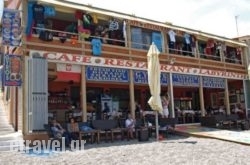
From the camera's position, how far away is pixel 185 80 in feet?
60.6

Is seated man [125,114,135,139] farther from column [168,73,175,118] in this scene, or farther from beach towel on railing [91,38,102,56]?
column [168,73,175,118]

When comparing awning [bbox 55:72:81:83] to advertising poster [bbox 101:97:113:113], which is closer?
awning [bbox 55:72:81:83]

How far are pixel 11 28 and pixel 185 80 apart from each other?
30.0ft

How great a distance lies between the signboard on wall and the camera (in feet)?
42.1

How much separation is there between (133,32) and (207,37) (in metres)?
5.10

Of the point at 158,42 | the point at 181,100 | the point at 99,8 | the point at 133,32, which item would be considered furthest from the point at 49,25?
the point at 181,100

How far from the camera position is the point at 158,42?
1797 cm

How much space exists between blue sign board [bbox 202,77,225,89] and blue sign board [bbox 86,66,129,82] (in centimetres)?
550

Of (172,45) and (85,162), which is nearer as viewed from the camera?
(85,162)

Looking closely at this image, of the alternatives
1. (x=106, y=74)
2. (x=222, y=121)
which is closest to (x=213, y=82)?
(x=222, y=121)

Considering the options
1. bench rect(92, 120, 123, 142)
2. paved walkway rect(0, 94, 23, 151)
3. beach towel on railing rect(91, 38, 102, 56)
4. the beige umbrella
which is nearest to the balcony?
beach towel on railing rect(91, 38, 102, 56)

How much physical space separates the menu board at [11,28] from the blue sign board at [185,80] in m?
8.02

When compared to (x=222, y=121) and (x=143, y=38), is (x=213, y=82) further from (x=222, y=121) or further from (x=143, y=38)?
(x=143, y=38)

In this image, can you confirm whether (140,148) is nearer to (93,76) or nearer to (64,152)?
(64,152)
